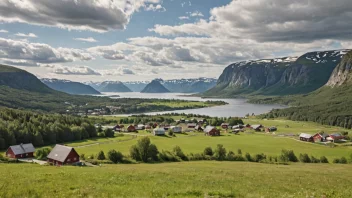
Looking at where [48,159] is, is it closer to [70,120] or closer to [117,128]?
[70,120]

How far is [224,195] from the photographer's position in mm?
17219

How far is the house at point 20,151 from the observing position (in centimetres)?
7212

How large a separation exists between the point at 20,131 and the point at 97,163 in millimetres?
49009

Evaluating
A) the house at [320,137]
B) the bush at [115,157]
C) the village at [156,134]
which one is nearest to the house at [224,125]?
the village at [156,134]

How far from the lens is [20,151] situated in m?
73.1

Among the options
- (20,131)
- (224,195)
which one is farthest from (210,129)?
(224,195)

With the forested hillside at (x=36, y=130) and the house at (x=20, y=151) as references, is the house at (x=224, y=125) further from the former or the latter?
the house at (x=20, y=151)

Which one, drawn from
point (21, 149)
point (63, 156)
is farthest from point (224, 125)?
point (63, 156)

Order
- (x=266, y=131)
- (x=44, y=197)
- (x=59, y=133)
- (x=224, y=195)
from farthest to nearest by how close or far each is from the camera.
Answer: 1. (x=266, y=131)
2. (x=59, y=133)
3. (x=224, y=195)
4. (x=44, y=197)

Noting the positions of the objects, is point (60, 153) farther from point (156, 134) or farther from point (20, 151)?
point (156, 134)

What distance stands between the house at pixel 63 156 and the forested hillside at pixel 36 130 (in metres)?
35.2

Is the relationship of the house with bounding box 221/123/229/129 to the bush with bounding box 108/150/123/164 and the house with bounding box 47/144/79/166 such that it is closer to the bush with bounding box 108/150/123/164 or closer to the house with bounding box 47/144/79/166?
the bush with bounding box 108/150/123/164

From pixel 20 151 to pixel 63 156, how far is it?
21.3m

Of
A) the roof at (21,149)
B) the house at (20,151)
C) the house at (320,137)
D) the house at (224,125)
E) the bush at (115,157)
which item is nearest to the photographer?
the bush at (115,157)
